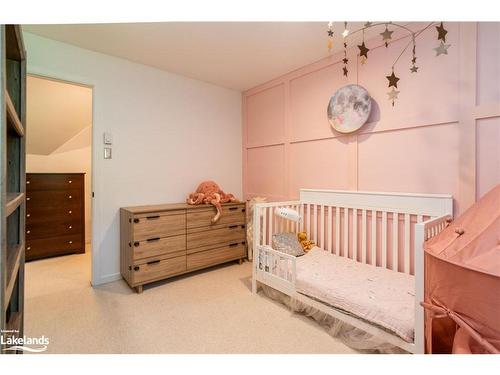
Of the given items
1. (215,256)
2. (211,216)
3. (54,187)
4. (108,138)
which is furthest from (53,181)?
(215,256)

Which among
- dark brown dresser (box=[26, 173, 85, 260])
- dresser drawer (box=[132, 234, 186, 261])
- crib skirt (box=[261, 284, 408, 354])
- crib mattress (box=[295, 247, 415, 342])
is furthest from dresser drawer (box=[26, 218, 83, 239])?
crib mattress (box=[295, 247, 415, 342])

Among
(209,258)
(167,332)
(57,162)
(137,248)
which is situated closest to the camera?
(167,332)

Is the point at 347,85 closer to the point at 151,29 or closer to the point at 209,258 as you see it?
the point at 151,29

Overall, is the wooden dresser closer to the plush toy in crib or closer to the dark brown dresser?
the plush toy in crib

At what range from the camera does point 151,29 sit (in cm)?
202

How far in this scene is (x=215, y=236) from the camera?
110 inches

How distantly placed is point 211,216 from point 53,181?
2.28 meters

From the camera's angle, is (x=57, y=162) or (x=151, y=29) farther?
(x=57, y=162)

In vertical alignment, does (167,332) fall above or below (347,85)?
below

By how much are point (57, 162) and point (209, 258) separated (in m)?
2.97

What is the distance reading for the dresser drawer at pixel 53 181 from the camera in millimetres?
3087

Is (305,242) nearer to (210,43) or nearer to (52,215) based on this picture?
(210,43)
